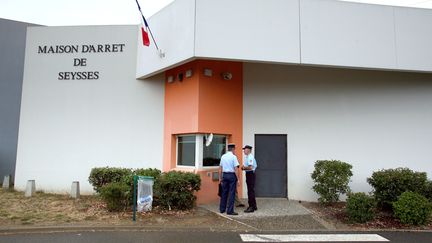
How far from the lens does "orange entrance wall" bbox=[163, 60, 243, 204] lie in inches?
409

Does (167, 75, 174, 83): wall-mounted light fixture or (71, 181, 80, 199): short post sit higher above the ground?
(167, 75, 174, 83): wall-mounted light fixture

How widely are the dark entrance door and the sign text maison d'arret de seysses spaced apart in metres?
6.10

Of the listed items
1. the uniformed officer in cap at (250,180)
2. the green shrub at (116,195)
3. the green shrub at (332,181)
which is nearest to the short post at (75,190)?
the green shrub at (116,195)

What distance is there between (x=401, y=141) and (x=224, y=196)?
6.36 m

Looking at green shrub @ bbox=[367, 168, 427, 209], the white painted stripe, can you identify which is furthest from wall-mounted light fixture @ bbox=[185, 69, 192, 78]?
green shrub @ bbox=[367, 168, 427, 209]

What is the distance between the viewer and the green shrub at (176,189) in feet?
29.7

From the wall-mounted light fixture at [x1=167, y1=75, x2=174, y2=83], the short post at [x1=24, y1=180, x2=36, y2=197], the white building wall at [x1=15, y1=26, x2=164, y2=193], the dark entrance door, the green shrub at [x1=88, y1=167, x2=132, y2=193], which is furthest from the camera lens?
the white building wall at [x1=15, y1=26, x2=164, y2=193]

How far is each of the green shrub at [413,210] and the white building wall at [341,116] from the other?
113 inches

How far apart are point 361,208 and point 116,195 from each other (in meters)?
6.14

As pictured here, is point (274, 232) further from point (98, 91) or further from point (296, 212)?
point (98, 91)

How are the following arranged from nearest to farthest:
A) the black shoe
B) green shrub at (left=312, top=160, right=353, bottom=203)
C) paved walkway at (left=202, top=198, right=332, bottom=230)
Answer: paved walkway at (left=202, top=198, right=332, bottom=230) → the black shoe → green shrub at (left=312, top=160, right=353, bottom=203)

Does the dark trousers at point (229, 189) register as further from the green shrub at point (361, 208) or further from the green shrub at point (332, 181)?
the green shrub at point (361, 208)

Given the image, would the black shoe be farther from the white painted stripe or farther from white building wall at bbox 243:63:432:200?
white building wall at bbox 243:63:432:200

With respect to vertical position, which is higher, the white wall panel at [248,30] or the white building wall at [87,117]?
the white wall panel at [248,30]
